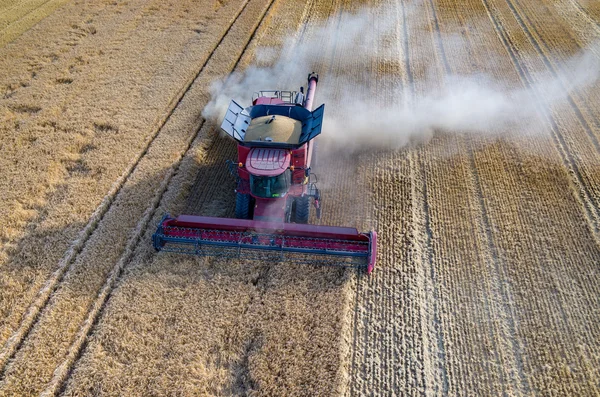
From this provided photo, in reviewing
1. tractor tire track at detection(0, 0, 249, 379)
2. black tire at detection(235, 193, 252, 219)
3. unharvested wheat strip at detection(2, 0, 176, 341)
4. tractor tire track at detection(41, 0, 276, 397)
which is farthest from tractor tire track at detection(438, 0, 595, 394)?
unharvested wheat strip at detection(2, 0, 176, 341)

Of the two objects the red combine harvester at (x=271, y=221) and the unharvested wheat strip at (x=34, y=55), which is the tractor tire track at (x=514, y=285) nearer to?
the red combine harvester at (x=271, y=221)

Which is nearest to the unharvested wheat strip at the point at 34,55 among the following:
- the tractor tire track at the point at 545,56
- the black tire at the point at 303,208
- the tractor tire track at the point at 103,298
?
the tractor tire track at the point at 103,298

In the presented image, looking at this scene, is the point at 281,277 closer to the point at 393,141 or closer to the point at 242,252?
the point at 242,252

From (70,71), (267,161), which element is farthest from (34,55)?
(267,161)

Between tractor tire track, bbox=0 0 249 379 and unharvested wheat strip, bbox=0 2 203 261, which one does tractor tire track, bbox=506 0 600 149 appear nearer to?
tractor tire track, bbox=0 0 249 379

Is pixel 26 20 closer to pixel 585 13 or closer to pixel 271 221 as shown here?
pixel 271 221
